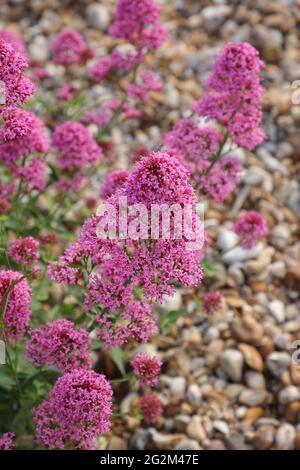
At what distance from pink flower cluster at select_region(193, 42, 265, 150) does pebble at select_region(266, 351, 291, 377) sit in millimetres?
2308

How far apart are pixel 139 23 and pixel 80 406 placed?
12.2ft

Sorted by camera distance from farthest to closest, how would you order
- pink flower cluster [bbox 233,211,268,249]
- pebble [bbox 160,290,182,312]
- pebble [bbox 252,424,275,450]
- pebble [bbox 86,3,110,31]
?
pebble [bbox 86,3,110,31]
pebble [bbox 160,290,182,312]
pebble [bbox 252,424,275,450]
pink flower cluster [bbox 233,211,268,249]

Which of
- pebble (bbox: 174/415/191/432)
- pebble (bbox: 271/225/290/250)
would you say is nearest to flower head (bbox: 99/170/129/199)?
pebble (bbox: 174/415/191/432)

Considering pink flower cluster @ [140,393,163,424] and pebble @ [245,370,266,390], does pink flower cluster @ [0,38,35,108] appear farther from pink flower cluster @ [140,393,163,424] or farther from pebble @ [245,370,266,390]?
pebble @ [245,370,266,390]

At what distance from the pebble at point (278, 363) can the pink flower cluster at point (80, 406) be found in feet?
9.14

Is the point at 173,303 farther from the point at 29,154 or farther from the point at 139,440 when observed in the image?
the point at 29,154

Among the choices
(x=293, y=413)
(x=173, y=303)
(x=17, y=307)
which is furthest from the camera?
(x=173, y=303)

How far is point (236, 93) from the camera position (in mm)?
4664

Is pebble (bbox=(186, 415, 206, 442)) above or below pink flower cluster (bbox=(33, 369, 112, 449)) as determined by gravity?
above

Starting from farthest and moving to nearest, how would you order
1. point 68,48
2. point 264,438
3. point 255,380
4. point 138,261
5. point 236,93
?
point 68,48, point 255,380, point 264,438, point 236,93, point 138,261

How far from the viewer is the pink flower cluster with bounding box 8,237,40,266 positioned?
14.3 ft

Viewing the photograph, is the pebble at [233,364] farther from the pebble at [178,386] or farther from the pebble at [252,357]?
the pebble at [178,386]

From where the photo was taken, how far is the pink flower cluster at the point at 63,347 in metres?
3.91

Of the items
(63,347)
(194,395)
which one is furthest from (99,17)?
(63,347)
